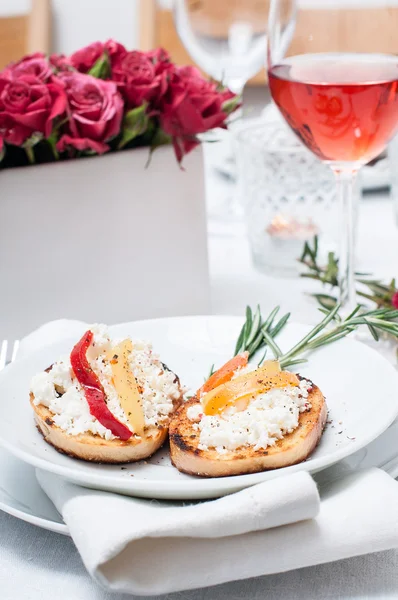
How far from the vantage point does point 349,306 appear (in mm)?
1081

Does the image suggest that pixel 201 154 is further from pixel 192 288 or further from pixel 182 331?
pixel 182 331

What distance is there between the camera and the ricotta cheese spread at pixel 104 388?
76cm

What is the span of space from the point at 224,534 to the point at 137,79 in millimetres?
784

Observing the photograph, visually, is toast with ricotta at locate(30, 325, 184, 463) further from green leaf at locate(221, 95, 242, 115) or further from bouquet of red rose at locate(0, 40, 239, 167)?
green leaf at locate(221, 95, 242, 115)

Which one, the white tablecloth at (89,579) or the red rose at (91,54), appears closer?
the white tablecloth at (89,579)

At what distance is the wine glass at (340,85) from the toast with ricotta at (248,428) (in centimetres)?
34

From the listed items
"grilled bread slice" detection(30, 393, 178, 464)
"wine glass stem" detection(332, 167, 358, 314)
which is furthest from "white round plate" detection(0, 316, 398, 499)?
"wine glass stem" detection(332, 167, 358, 314)

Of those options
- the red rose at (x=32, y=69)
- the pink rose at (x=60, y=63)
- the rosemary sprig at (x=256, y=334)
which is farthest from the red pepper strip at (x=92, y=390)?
the pink rose at (x=60, y=63)

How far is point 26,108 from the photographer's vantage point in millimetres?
1090

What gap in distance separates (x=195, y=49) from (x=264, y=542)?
1161 millimetres

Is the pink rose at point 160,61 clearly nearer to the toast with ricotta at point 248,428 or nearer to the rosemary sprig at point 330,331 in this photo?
the rosemary sprig at point 330,331

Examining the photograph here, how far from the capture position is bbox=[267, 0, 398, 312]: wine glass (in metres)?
1.03

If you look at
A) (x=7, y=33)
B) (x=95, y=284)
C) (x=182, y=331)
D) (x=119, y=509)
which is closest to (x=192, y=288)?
(x=95, y=284)

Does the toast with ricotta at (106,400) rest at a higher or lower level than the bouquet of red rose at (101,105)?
lower
